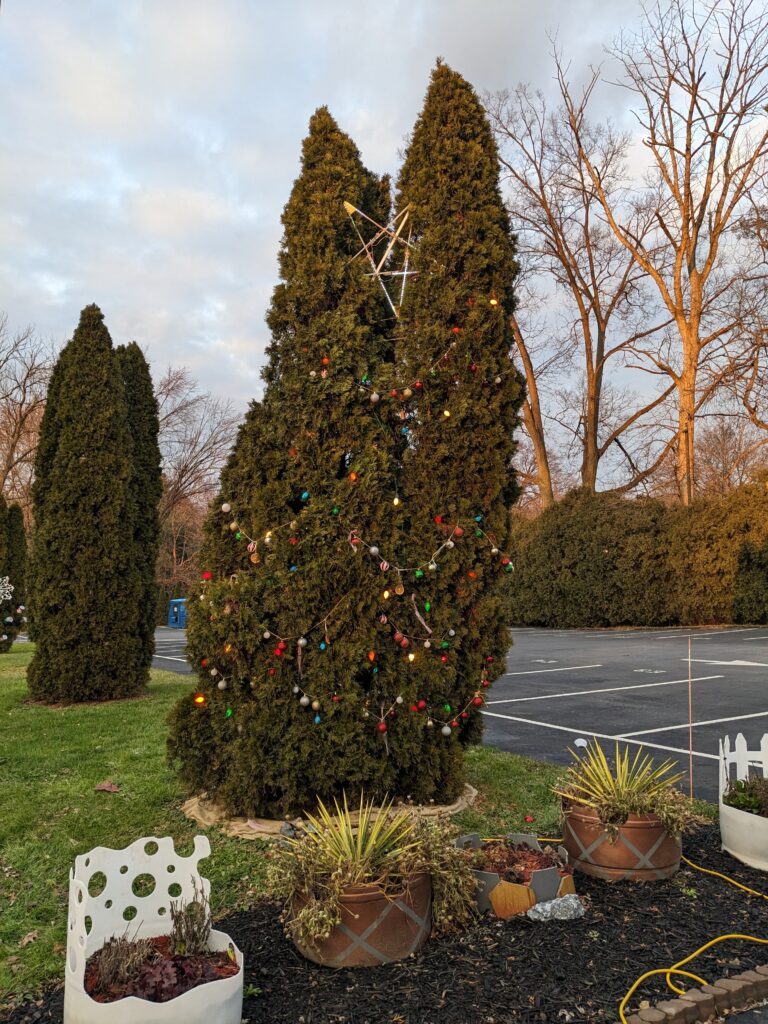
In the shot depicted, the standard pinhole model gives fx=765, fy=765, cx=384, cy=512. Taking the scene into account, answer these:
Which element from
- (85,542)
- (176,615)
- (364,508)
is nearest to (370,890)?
(364,508)

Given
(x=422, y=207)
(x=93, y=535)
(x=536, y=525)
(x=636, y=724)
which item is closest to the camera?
(x=422, y=207)

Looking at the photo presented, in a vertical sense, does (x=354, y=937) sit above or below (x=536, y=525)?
below

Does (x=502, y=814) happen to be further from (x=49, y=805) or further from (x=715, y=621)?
(x=715, y=621)

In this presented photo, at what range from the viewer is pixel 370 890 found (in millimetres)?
2762

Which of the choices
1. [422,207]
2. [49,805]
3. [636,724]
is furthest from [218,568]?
[636,724]

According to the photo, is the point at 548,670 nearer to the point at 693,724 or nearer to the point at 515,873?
the point at 693,724

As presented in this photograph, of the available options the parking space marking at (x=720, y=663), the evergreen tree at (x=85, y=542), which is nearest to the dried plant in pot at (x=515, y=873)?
the evergreen tree at (x=85, y=542)

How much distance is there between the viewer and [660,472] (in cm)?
2936

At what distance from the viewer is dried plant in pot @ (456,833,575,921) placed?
3.09 meters

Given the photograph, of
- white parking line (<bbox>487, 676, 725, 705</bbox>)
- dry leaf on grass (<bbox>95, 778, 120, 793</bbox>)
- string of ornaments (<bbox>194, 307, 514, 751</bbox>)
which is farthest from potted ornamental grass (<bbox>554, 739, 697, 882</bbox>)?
white parking line (<bbox>487, 676, 725, 705</bbox>)

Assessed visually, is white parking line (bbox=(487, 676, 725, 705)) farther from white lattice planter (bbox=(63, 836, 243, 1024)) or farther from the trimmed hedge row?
the trimmed hedge row

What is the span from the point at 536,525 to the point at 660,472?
271 inches

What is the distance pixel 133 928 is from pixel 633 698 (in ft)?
25.8

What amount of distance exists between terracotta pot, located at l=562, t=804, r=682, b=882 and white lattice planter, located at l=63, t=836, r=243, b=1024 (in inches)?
71.1
